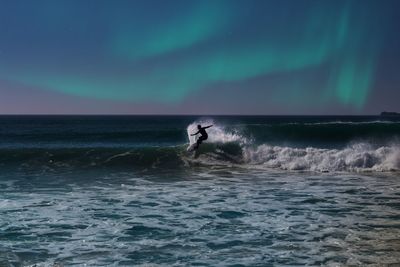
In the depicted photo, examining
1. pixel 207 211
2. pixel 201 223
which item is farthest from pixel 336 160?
pixel 201 223

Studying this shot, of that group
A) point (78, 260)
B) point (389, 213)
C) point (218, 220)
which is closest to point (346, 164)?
point (389, 213)

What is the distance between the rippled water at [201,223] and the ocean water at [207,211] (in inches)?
1.0

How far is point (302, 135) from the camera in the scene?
44.0 meters

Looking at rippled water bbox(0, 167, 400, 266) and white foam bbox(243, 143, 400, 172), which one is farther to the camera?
white foam bbox(243, 143, 400, 172)

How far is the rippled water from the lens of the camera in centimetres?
805

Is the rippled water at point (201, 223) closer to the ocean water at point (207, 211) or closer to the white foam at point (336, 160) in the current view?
the ocean water at point (207, 211)

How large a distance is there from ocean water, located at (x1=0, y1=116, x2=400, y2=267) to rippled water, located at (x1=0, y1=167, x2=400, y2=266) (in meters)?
0.03

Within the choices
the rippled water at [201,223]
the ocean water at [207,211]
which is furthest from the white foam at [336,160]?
the rippled water at [201,223]

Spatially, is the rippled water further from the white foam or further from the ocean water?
the white foam

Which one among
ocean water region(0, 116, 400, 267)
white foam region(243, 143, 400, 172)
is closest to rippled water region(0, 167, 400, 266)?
ocean water region(0, 116, 400, 267)

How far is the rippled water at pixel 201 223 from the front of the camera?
8.05m

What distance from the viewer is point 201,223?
10555 mm

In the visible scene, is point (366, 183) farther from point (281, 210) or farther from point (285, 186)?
point (281, 210)

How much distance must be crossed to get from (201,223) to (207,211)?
4.29ft
